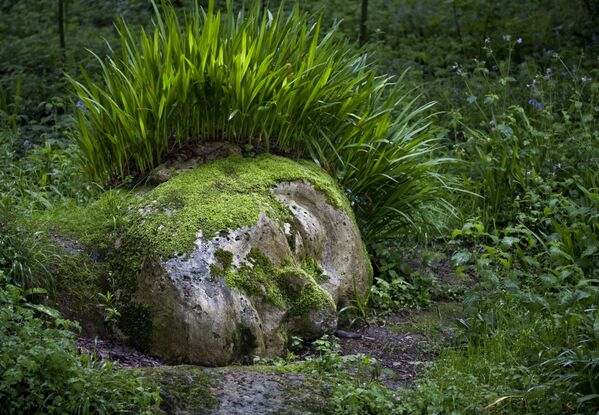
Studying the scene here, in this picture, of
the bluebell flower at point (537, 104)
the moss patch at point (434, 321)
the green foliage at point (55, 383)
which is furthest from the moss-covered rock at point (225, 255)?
the bluebell flower at point (537, 104)

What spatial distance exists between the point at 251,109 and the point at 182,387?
2104mm

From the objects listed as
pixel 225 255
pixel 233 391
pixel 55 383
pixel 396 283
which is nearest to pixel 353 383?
pixel 233 391

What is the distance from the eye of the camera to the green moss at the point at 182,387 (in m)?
3.66

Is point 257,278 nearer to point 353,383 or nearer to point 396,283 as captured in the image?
point 353,383

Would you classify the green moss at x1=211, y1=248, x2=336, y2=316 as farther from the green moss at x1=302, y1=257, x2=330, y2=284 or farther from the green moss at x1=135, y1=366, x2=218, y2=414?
the green moss at x1=135, y1=366, x2=218, y2=414

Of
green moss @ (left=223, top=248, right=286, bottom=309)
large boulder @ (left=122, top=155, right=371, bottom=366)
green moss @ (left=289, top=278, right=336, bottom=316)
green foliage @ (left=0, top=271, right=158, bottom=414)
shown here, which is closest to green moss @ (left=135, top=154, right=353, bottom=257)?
large boulder @ (left=122, top=155, right=371, bottom=366)

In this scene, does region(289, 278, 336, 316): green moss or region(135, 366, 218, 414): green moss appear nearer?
region(135, 366, 218, 414): green moss

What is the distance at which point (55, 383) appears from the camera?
3455mm

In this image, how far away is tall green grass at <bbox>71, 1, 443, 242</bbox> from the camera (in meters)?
5.21

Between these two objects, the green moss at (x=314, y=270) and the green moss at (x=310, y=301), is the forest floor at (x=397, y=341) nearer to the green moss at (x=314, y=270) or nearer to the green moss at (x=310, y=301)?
the green moss at (x=310, y=301)

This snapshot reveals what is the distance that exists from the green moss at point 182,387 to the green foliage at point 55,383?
0.28 ft

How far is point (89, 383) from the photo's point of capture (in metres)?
3.47

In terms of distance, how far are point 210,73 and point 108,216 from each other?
42.0 inches

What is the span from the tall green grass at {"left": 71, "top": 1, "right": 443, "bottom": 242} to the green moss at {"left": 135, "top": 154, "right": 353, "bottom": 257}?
0.82 feet
